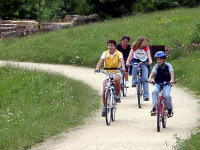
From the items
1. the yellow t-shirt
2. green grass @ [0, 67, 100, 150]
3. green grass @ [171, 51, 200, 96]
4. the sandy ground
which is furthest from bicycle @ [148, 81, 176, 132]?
green grass @ [171, 51, 200, 96]

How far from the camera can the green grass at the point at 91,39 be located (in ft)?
86.7

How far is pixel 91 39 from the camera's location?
28703 millimetres

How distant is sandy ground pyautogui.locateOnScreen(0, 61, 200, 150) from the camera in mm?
10227

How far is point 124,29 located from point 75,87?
13.2 meters

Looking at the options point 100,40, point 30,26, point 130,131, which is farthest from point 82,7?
point 130,131

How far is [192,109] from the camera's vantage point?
1427 centimetres

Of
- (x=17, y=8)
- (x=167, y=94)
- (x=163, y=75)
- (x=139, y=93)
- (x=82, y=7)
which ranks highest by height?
(x=17, y=8)

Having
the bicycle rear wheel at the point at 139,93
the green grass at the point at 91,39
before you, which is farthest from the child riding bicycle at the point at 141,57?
the green grass at the point at 91,39

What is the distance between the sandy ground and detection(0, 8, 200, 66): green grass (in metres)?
10.7

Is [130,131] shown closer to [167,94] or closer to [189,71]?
[167,94]

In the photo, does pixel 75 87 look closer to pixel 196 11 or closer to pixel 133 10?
pixel 196 11

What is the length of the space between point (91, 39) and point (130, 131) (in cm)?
1739

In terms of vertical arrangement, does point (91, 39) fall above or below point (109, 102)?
above

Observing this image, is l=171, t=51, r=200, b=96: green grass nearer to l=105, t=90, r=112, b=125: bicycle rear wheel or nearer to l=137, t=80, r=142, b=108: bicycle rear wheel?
l=137, t=80, r=142, b=108: bicycle rear wheel
